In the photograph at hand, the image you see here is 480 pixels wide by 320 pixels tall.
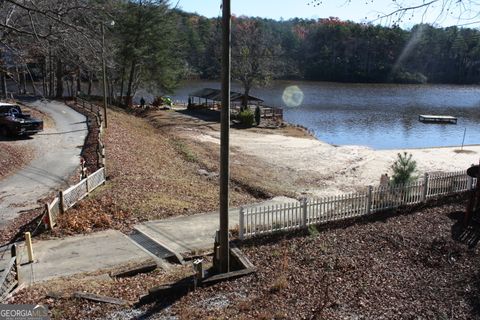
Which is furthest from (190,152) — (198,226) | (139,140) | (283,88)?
(283,88)

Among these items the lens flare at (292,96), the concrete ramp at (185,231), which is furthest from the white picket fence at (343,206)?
Result: the lens flare at (292,96)

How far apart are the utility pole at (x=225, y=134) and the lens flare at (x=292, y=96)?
65678 mm

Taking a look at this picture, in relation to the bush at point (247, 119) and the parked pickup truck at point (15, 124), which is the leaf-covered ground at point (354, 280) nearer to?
the parked pickup truck at point (15, 124)

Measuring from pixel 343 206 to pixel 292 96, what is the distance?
7569 cm

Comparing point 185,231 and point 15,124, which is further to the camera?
point 15,124

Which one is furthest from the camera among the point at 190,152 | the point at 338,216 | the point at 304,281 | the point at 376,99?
the point at 376,99

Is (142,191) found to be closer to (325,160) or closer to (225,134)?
(225,134)

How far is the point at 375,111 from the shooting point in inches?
2697

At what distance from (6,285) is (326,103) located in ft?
235

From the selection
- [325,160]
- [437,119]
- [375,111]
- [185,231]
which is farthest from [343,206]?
[375,111]

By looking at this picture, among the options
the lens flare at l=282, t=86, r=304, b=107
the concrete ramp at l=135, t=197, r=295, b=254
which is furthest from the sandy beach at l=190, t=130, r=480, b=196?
the lens flare at l=282, t=86, r=304, b=107

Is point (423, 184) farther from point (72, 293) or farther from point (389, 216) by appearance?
point (72, 293)

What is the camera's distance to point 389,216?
13.3m

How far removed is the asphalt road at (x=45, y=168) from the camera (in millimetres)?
14336
